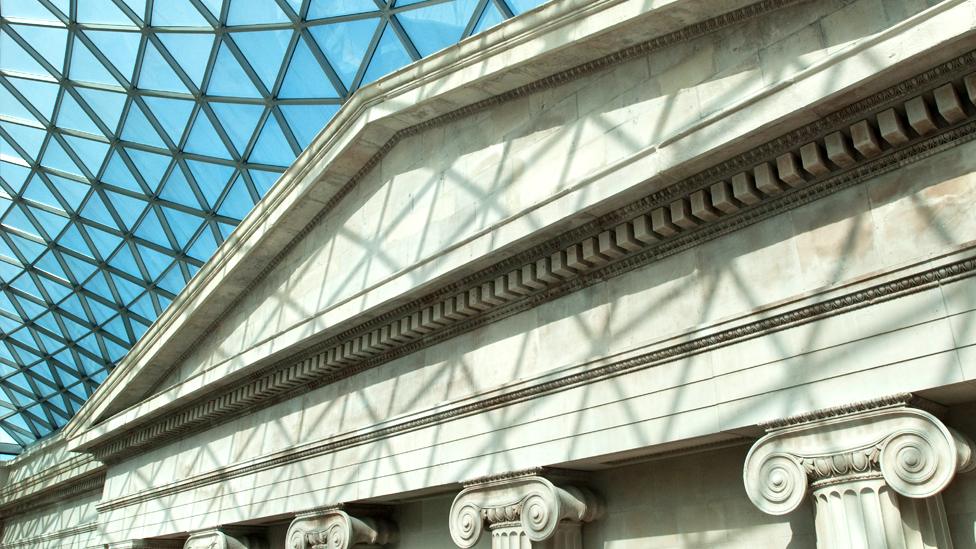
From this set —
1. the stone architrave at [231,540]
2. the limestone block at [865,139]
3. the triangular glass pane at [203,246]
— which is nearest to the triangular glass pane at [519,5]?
the limestone block at [865,139]

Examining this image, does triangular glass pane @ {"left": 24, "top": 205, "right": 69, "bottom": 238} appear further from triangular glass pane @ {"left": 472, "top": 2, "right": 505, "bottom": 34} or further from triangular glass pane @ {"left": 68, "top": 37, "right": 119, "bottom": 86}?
triangular glass pane @ {"left": 472, "top": 2, "right": 505, "bottom": 34}

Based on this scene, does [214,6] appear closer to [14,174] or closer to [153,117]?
[153,117]

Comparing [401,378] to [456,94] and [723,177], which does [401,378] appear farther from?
[723,177]

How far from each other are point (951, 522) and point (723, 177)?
408 cm

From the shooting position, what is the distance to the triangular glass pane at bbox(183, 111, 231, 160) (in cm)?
2234

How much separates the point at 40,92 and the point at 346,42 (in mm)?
12452

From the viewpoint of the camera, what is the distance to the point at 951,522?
23.8ft

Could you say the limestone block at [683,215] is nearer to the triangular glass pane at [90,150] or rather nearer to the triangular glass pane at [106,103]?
the triangular glass pane at [106,103]

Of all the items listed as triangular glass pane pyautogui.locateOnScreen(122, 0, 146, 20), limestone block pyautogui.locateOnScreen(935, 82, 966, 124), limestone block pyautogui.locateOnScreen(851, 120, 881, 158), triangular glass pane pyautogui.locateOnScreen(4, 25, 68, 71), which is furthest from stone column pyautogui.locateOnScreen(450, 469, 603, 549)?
triangular glass pane pyautogui.locateOnScreen(4, 25, 68, 71)

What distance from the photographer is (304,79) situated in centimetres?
1972

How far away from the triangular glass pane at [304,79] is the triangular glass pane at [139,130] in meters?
5.75

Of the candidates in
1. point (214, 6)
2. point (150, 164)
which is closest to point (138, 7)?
point (214, 6)

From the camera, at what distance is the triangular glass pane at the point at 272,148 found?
2125cm

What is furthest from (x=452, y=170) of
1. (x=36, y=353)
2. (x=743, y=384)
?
(x=36, y=353)
